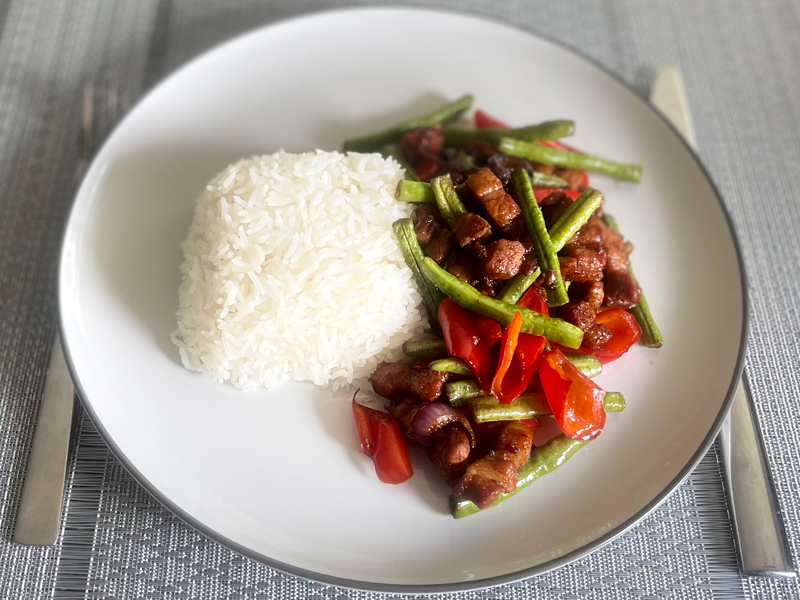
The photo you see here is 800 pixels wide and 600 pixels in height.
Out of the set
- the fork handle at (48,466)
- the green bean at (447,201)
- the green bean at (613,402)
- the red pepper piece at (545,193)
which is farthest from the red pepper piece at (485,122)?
the fork handle at (48,466)

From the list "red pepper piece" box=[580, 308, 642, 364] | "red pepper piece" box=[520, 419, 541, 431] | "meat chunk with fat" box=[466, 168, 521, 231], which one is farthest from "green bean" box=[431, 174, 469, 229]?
"red pepper piece" box=[520, 419, 541, 431]

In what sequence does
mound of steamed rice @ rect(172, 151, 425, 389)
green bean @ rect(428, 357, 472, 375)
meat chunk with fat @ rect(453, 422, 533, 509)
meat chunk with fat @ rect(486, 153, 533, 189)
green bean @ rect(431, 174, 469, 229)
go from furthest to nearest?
meat chunk with fat @ rect(486, 153, 533, 189) → green bean @ rect(431, 174, 469, 229) → mound of steamed rice @ rect(172, 151, 425, 389) → green bean @ rect(428, 357, 472, 375) → meat chunk with fat @ rect(453, 422, 533, 509)

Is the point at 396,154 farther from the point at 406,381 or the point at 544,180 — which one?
the point at 406,381

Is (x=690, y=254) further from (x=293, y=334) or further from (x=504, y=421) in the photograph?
(x=293, y=334)

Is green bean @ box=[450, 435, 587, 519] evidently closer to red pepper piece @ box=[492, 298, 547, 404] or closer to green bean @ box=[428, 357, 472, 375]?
red pepper piece @ box=[492, 298, 547, 404]

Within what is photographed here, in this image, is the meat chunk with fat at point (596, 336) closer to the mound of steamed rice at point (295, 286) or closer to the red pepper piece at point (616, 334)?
the red pepper piece at point (616, 334)

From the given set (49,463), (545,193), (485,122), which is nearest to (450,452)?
(545,193)
